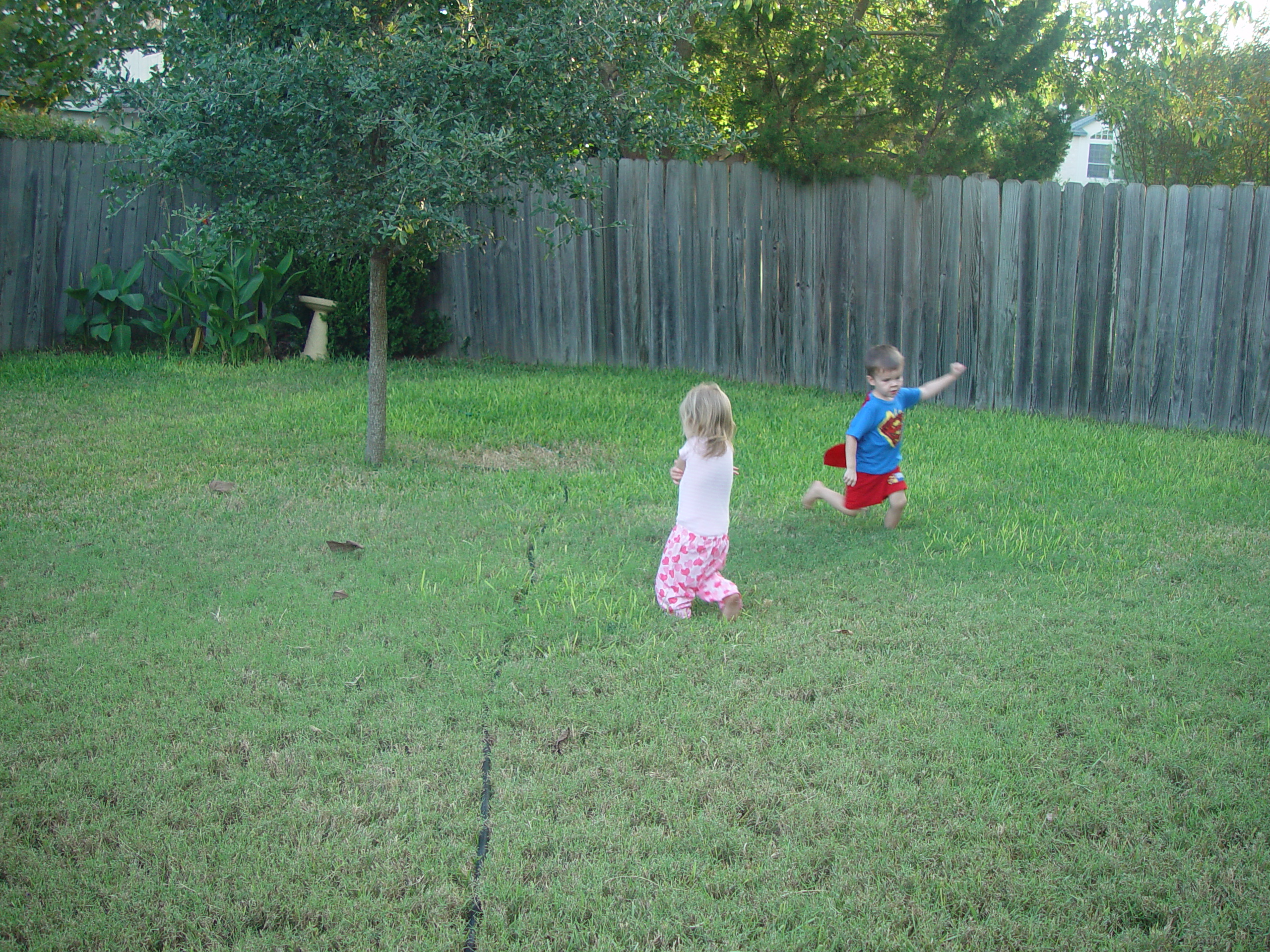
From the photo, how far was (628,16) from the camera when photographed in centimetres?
662

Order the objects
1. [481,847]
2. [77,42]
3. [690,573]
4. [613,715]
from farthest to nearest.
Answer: [77,42], [690,573], [613,715], [481,847]

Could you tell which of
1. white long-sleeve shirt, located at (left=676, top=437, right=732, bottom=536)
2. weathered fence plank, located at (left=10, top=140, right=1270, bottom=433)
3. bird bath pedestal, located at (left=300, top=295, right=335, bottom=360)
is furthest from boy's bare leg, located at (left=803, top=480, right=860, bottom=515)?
bird bath pedestal, located at (left=300, top=295, right=335, bottom=360)

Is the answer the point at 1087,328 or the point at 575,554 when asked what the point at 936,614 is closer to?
the point at 575,554

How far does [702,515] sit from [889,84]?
7.60 metres

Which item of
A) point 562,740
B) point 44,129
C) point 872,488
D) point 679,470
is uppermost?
point 44,129

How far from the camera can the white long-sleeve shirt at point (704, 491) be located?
4.77 metres

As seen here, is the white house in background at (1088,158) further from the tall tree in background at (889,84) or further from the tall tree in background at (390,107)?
the tall tree in background at (390,107)

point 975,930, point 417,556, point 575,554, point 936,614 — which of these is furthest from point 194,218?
point 975,930

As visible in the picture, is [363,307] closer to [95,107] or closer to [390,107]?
[390,107]

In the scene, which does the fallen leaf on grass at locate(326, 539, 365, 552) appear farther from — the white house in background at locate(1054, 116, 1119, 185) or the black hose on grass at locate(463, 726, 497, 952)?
the white house in background at locate(1054, 116, 1119, 185)

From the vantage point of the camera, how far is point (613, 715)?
373 cm

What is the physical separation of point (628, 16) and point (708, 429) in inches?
129

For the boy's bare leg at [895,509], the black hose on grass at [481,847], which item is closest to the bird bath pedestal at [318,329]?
the boy's bare leg at [895,509]

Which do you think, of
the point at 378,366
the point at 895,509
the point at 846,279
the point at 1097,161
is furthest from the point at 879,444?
the point at 1097,161
